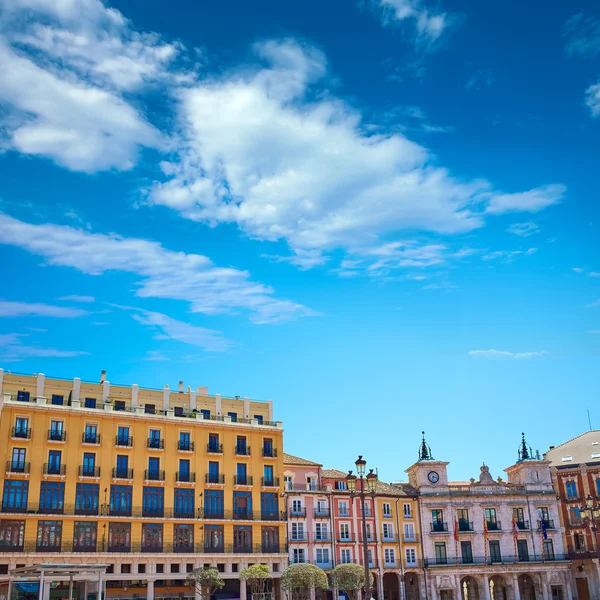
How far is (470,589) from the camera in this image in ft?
240

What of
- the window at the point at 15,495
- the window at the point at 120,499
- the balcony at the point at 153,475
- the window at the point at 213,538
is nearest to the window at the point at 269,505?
the window at the point at 213,538

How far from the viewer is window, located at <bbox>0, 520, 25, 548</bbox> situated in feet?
169

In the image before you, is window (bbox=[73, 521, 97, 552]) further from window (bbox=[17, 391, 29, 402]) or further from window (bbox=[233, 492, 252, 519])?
window (bbox=[233, 492, 252, 519])

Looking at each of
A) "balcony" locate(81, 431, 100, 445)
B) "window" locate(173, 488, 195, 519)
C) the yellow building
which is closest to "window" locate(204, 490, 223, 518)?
the yellow building

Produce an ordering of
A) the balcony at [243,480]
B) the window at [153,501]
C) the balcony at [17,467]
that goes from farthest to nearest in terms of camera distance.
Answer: the balcony at [243,480] → the window at [153,501] → the balcony at [17,467]

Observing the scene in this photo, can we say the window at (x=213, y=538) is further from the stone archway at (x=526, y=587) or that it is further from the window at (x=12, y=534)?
the stone archway at (x=526, y=587)

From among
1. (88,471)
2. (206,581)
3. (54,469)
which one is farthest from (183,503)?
(54,469)

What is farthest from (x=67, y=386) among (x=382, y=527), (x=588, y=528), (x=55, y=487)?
(x=588, y=528)

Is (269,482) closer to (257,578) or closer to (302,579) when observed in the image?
(257,578)

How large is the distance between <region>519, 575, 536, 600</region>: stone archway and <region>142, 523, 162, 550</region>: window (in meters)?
36.2

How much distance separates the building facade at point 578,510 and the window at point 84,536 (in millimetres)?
44127

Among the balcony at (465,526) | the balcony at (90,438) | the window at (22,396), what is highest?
the window at (22,396)

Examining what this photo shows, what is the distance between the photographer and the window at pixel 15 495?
172 feet

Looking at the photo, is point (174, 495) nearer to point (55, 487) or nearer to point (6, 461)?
point (55, 487)
